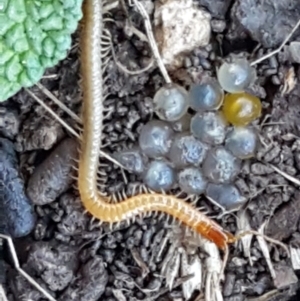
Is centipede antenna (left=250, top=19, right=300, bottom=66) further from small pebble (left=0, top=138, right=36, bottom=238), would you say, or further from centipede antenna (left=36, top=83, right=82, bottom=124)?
small pebble (left=0, top=138, right=36, bottom=238)

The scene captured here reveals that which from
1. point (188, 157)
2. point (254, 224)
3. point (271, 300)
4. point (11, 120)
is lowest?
point (271, 300)

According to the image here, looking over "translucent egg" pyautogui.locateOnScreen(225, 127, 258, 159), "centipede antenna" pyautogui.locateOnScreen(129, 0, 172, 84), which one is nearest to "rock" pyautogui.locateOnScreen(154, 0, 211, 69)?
"centipede antenna" pyautogui.locateOnScreen(129, 0, 172, 84)

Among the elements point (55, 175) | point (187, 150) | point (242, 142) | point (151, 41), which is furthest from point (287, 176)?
point (55, 175)

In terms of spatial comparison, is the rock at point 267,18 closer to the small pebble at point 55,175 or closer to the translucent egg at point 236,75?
the translucent egg at point 236,75

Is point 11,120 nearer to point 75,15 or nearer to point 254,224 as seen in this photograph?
point 75,15

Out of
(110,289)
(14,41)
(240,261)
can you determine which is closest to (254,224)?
(240,261)

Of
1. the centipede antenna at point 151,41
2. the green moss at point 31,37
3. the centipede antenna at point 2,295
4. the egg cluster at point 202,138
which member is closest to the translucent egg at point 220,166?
the egg cluster at point 202,138
